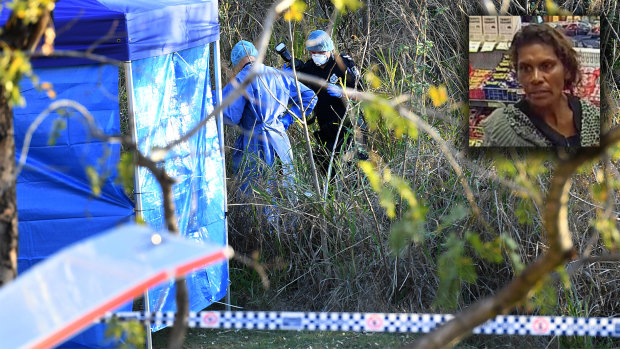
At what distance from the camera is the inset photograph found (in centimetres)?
456

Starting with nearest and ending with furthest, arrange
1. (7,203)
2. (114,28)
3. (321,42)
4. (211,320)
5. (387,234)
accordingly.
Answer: (7,203), (211,320), (114,28), (387,234), (321,42)

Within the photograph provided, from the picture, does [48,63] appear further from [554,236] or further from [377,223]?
A: [554,236]

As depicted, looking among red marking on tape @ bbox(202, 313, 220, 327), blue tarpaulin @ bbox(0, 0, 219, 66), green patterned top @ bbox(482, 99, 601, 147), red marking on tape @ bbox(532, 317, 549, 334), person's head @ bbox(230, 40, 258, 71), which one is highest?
person's head @ bbox(230, 40, 258, 71)

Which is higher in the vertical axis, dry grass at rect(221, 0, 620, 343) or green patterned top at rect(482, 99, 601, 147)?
green patterned top at rect(482, 99, 601, 147)

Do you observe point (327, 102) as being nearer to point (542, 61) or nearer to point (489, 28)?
point (489, 28)

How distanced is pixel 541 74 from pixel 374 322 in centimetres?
162

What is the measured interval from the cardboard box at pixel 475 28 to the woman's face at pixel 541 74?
0.26 m

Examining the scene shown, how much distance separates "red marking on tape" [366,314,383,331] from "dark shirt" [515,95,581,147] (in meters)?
1.37

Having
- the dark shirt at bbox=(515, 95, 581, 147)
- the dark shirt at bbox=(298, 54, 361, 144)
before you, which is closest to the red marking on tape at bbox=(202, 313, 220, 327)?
the dark shirt at bbox=(515, 95, 581, 147)

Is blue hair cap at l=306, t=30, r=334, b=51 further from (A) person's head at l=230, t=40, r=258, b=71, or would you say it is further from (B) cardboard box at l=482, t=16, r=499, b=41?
(B) cardboard box at l=482, t=16, r=499, b=41

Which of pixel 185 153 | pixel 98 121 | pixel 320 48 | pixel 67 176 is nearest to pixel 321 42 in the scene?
pixel 320 48

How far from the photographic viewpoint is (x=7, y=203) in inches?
95.3

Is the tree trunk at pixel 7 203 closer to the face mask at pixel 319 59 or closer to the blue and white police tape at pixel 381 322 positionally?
the blue and white police tape at pixel 381 322

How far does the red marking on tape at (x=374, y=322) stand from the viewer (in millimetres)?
4008
